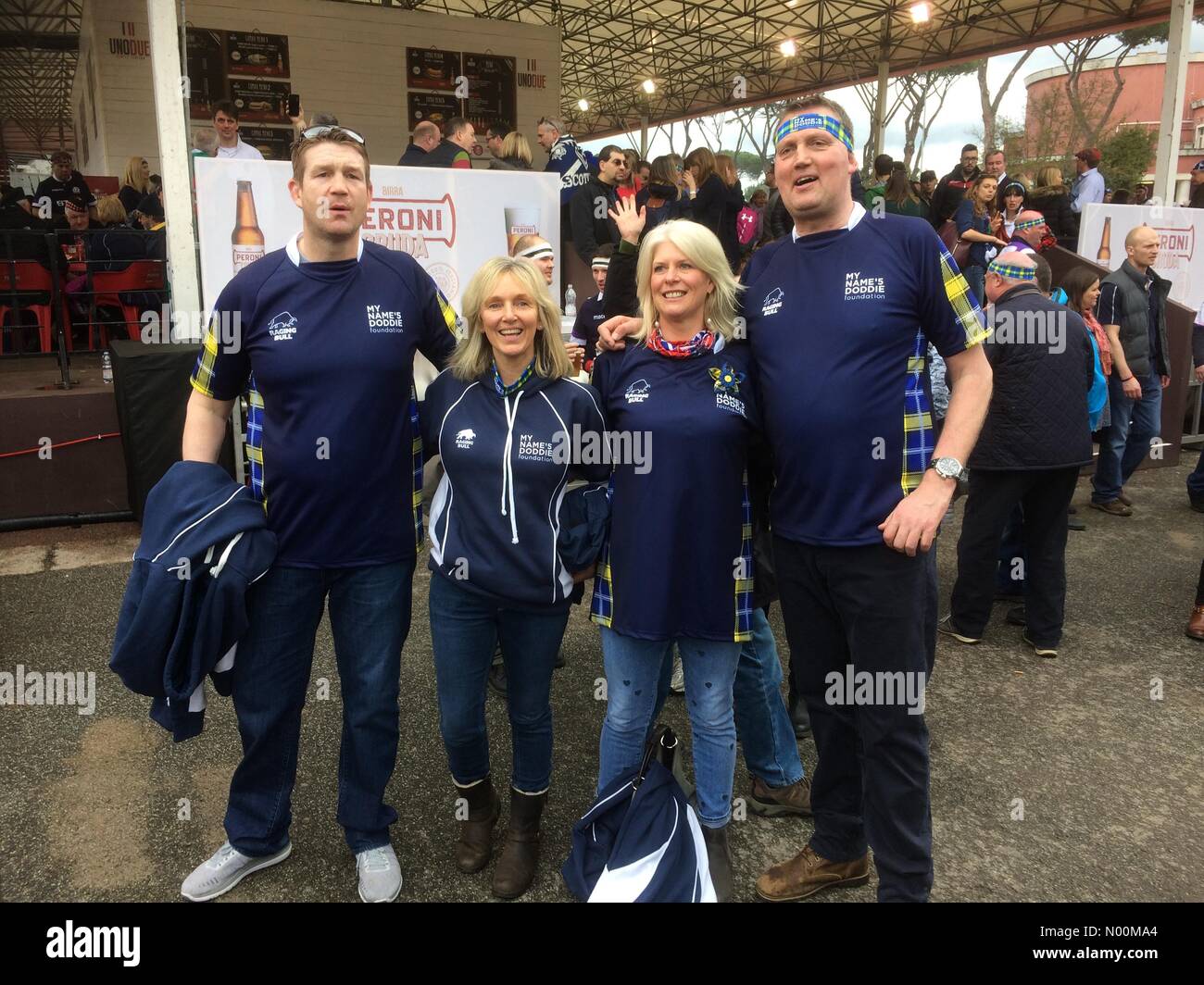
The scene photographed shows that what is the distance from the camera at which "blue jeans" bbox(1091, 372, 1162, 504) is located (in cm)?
718

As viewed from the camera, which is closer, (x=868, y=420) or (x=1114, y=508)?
(x=868, y=420)

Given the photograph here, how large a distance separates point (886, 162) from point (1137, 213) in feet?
8.64

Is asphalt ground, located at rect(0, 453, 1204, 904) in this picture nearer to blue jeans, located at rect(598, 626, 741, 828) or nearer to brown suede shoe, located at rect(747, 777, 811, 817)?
brown suede shoe, located at rect(747, 777, 811, 817)

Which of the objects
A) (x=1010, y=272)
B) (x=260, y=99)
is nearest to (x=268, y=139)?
(x=260, y=99)

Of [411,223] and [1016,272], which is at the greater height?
[411,223]

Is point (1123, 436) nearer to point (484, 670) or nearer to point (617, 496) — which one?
point (617, 496)

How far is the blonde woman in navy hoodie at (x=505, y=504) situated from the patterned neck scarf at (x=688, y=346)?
0.90ft

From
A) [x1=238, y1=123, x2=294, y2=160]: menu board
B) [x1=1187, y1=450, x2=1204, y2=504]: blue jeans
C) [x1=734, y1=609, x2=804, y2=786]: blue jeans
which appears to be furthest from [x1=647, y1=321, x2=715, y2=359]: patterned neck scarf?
[x1=238, y1=123, x2=294, y2=160]: menu board

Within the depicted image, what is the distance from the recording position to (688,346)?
252 centimetres

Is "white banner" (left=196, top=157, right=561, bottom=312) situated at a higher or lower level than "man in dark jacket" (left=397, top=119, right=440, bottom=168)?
lower

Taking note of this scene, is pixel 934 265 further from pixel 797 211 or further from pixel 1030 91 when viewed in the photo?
pixel 1030 91

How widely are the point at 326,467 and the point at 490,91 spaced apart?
606 inches

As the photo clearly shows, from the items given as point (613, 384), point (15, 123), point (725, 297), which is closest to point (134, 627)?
point (613, 384)

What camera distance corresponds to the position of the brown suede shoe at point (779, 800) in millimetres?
3240
